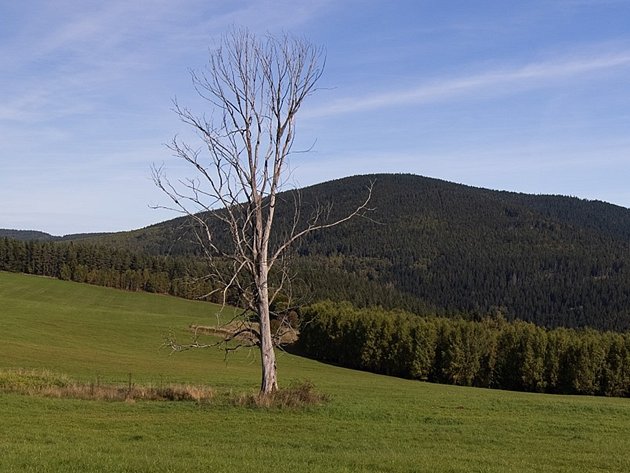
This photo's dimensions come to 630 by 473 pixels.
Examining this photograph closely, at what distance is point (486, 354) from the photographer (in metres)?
65.2

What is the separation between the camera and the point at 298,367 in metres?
61.2

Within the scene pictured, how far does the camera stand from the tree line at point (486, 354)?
59.6 meters

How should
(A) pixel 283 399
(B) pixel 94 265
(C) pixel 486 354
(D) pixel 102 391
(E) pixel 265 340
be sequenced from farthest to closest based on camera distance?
(B) pixel 94 265 < (C) pixel 486 354 < (D) pixel 102 391 < (E) pixel 265 340 < (A) pixel 283 399

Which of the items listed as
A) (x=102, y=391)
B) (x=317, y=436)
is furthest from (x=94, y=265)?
(x=317, y=436)

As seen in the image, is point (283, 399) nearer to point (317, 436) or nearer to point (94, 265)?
point (317, 436)

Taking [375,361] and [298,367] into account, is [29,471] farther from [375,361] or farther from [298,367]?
[375,361]

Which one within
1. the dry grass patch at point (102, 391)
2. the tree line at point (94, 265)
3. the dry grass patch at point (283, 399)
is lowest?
the dry grass patch at point (102, 391)

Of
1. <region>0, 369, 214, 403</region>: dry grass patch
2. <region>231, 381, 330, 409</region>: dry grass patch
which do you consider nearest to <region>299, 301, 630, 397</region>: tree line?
<region>0, 369, 214, 403</region>: dry grass patch

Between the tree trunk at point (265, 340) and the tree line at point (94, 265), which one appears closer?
the tree trunk at point (265, 340)

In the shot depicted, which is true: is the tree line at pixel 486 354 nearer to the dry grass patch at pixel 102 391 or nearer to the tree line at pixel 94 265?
the dry grass patch at pixel 102 391

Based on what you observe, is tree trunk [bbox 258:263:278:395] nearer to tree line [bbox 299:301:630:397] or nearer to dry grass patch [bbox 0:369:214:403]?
dry grass patch [bbox 0:369:214:403]

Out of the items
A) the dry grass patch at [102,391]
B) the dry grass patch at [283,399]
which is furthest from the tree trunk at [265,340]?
the dry grass patch at [102,391]

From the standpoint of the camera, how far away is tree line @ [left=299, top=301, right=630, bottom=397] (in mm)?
59562

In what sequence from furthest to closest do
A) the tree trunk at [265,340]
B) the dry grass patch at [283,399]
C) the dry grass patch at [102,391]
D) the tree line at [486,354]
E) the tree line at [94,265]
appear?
the tree line at [94,265] → the tree line at [486,354] → the dry grass patch at [102,391] → the tree trunk at [265,340] → the dry grass patch at [283,399]
